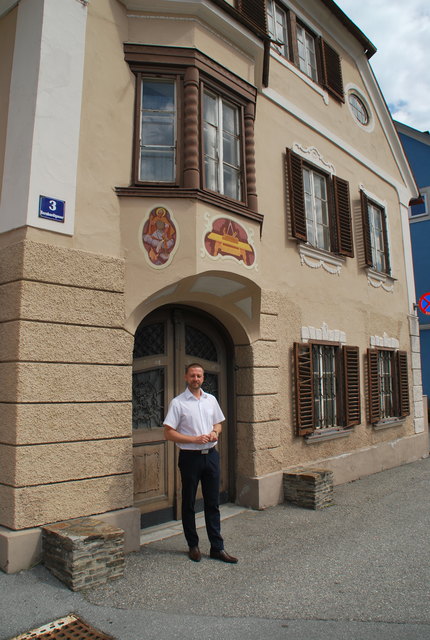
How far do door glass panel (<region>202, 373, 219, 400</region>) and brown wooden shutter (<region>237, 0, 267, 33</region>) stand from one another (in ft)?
18.7

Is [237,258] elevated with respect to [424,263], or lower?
lower

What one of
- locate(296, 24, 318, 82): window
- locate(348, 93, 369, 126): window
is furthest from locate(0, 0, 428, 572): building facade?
locate(348, 93, 369, 126): window

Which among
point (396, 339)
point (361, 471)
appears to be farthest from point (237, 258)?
point (396, 339)

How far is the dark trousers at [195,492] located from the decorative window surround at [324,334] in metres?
3.65

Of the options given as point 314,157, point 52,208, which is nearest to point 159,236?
point 52,208

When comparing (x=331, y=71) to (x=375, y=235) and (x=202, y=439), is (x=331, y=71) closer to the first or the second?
(x=375, y=235)

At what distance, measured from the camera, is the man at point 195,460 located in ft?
15.5

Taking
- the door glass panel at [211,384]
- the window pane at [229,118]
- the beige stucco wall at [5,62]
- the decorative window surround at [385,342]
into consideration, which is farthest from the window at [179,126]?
the decorative window surround at [385,342]

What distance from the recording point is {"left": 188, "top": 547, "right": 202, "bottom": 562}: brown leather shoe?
15.5ft

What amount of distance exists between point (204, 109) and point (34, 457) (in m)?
4.51

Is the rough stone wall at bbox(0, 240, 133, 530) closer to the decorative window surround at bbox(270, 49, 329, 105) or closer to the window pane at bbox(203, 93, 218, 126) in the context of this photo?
the window pane at bbox(203, 93, 218, 126)

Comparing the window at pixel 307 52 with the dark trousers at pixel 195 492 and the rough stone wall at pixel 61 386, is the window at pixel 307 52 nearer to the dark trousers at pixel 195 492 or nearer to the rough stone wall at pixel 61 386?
the rough stone wall at pixel 61 386

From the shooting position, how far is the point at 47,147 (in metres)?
5.01

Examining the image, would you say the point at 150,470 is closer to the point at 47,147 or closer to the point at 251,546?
the point at 251,546
